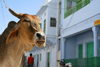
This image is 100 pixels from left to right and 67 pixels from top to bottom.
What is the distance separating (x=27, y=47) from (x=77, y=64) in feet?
23.7

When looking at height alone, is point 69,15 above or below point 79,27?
above

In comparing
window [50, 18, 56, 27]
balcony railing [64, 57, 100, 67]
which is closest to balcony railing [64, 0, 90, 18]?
window [50, 18, 56, 27]

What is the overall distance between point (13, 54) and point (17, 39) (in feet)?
0.76

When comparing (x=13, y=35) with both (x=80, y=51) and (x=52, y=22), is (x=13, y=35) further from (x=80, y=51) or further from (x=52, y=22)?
(x=52, y=22)

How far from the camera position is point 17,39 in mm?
2320

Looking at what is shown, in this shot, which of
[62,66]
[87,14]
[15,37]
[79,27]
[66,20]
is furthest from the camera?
[66,20]

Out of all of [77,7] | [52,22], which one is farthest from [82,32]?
[52,22]

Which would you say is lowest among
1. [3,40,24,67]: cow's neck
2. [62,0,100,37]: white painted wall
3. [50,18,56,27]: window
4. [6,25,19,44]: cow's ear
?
[3,40,24,67]: cow's neck

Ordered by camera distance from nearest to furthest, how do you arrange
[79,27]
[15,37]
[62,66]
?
[15,37], [79,27], [62,66]

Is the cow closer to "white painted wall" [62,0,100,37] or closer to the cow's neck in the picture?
the cow's neck

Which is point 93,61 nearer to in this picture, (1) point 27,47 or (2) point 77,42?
(2) point 77,42

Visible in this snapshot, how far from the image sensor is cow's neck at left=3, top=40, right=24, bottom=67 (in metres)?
2.27

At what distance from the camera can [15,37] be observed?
7.48 ft

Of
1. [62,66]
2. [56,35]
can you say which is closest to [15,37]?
[62,66]
